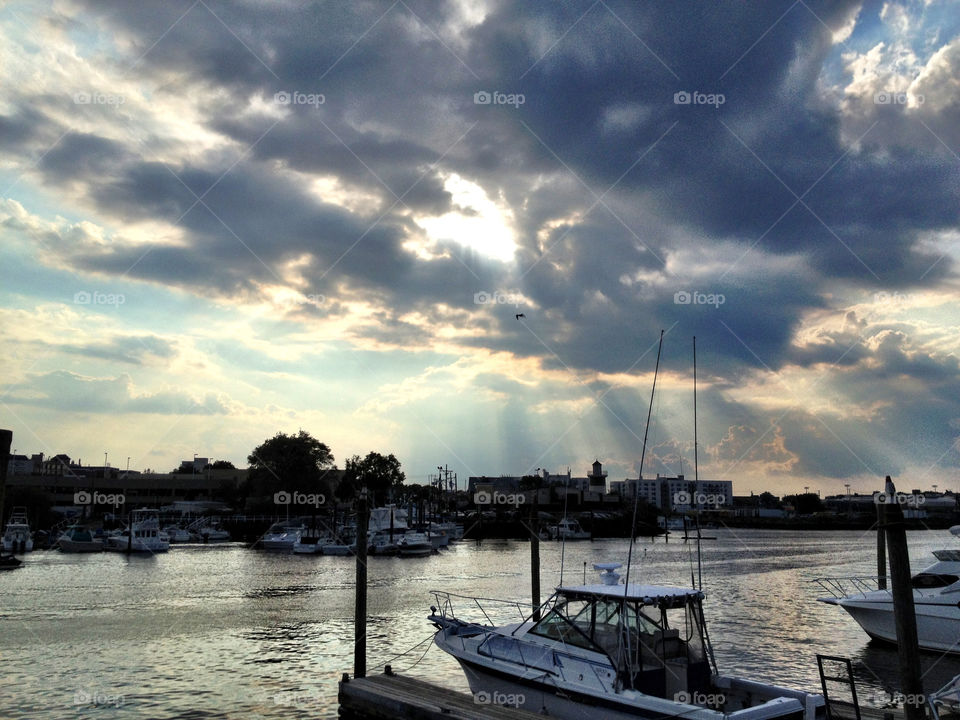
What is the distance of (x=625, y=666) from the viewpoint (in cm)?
1386

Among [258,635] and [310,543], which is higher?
[258,635]

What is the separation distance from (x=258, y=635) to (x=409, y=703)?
1861 cm

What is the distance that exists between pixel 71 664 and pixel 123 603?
17109mm

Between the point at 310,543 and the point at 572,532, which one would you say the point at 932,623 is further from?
the point at 572,532

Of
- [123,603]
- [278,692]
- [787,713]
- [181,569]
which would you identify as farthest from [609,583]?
[181,569]

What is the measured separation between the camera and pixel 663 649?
14219 millimetres

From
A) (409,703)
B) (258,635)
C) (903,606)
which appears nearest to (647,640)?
(903,606)

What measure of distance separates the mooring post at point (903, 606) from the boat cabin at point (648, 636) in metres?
3.54

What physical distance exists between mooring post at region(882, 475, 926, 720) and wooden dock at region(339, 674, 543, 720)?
647 centimetres

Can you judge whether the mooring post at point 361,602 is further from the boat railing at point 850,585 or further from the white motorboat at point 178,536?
the white motorboat at point 178,536

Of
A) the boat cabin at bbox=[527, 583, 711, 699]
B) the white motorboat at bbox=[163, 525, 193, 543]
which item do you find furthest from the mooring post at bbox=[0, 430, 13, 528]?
the white motorboat at bbox=[163, 525, 193, 543]

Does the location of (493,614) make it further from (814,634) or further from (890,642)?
(890,642)

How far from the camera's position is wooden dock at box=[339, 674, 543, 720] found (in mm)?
14086

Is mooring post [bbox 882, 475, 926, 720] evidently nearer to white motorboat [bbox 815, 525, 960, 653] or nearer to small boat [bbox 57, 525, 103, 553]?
white motorboat [bbox 815, 525, 960, 653]
